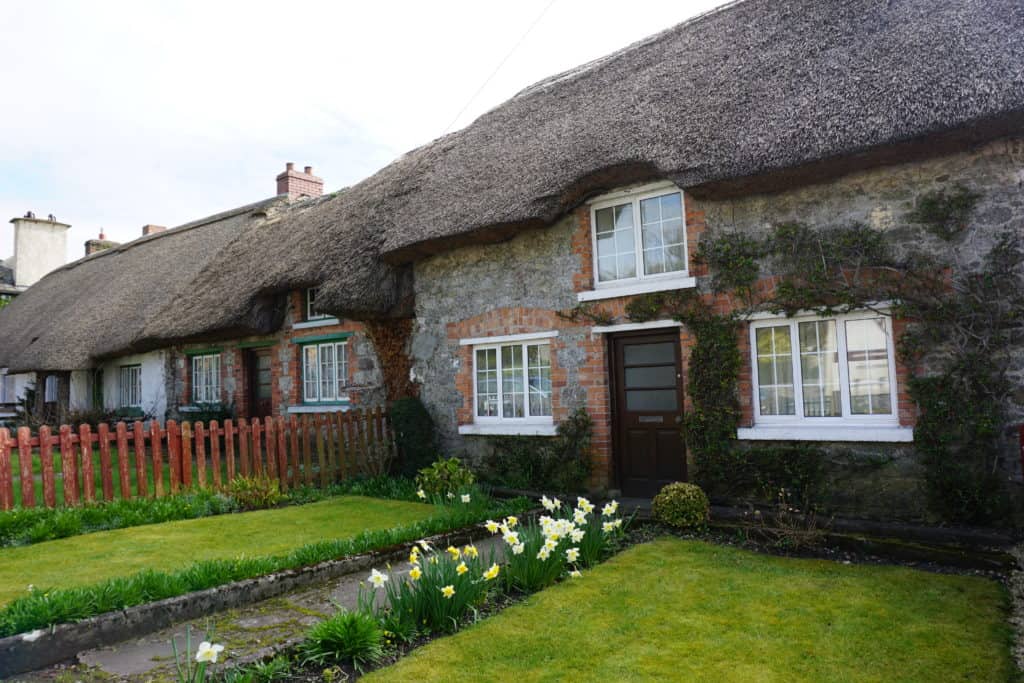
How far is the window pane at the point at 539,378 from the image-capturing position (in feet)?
30.3

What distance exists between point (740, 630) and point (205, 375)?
14387mm

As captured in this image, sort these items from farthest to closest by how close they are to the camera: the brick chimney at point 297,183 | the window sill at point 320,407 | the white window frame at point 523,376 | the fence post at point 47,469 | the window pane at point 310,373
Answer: the brick chimney at point 297,183
the window pane at point 310,373
the window sill at point 320,407
the white window frame at point 523,376
the fence post at point 47,469

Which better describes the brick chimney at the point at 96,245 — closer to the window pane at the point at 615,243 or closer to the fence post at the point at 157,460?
the fence post at the point at 157,460

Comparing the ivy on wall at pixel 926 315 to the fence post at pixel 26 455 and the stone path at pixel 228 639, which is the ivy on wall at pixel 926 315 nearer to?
the stone path at pixel 228 639

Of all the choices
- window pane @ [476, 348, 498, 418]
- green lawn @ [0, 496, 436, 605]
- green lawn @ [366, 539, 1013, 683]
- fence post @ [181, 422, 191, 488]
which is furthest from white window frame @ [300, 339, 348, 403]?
green lawn @ [366, 539, 1013, 683]

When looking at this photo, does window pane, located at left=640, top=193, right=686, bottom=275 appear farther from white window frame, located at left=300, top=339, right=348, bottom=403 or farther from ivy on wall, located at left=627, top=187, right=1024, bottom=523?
white window frame, located at left=300, top=339, right=348, bottom=403

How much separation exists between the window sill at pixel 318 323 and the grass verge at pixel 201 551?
437 cm

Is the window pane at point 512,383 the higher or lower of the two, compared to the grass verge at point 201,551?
higher

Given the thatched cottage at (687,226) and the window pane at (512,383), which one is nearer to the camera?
the thatched cottage at (687,226)

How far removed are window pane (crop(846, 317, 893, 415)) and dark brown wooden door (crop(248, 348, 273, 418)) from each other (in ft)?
38.2

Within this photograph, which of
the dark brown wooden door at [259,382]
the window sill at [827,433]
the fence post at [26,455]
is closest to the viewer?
the window sill at [827,433]

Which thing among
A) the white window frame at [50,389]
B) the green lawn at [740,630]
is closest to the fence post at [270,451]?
the green lawn at [740,630]

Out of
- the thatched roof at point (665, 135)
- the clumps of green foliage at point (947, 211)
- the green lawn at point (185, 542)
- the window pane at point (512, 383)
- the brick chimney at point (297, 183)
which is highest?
the brick chimney at point (297, 183)

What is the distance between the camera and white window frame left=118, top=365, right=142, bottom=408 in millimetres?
17328
